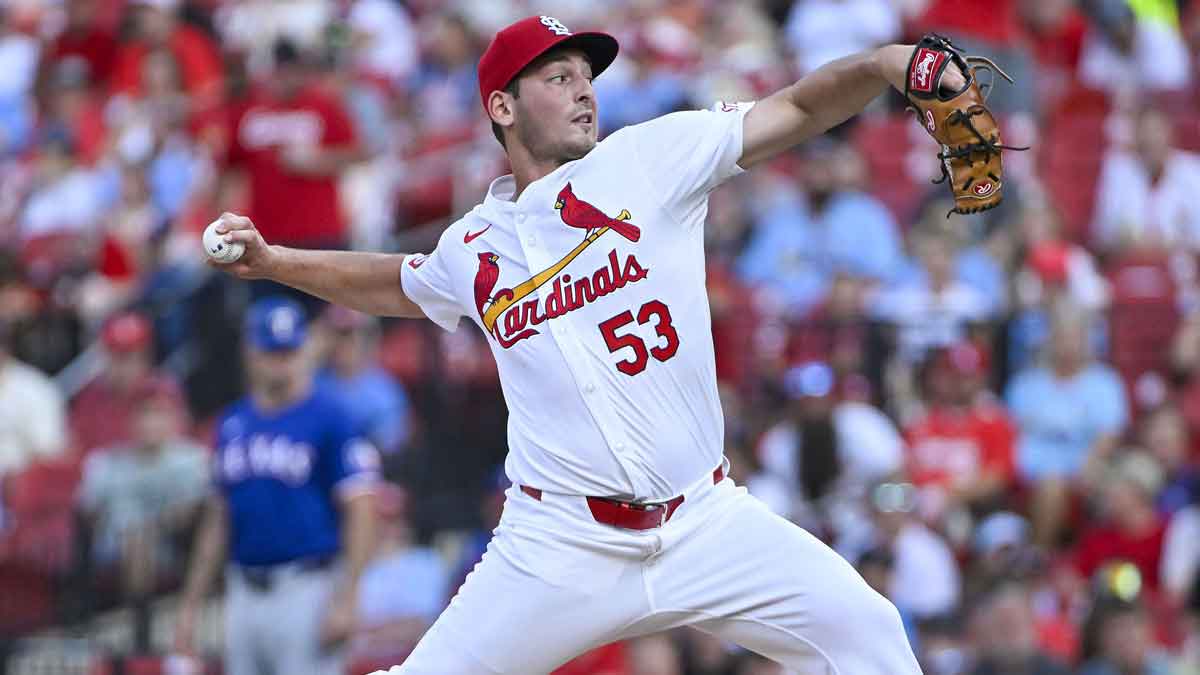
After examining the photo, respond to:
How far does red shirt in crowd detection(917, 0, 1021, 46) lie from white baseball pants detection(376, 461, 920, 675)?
7646 mm

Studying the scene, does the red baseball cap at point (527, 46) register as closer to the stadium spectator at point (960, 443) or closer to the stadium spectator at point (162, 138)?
the stadium spectator at point (960, 443)

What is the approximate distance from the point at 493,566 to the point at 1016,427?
224 inches

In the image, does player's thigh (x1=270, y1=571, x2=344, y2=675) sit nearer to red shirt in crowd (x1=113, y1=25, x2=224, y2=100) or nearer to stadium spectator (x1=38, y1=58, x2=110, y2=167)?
red shirt in crowd (x1=113, y1=25, x2=224, y2=100)

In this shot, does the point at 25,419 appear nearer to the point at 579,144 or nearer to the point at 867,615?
the point at 579,144

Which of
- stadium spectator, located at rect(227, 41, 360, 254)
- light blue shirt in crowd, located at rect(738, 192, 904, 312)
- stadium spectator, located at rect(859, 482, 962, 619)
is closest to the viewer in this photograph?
stadium spectator, located at rect(859, 482, 962, 619)

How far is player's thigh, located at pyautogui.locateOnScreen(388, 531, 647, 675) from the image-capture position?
5559 millimetres

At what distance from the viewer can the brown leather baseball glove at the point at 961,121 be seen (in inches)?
202

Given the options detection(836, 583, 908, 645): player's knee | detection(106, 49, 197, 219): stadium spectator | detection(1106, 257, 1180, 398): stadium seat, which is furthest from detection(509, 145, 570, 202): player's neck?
detection(106, 49, 197, 219): stadium spectator

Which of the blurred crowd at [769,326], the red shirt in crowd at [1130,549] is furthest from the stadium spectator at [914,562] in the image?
the red shirt in crowd at [1130,549]

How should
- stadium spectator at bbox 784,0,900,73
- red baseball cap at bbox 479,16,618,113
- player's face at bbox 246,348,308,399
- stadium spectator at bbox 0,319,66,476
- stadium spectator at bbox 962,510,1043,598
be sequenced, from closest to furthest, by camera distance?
1. red baseball cap at bbox 479,16,618,113
2. player's face at bbox 246,348,308,399
3. stadium spectator at bbox 962,510,1043,598
4. stadium spectator at bbox 0,319,66,476
5. stadium spectator at bbox 784,0,900,73

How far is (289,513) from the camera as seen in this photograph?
8.91 metres

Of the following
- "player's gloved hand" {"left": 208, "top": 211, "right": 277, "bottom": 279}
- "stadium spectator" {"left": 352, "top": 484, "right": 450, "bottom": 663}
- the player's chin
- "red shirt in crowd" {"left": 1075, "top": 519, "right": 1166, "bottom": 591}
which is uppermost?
the player's chin

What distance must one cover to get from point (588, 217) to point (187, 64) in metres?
9.71

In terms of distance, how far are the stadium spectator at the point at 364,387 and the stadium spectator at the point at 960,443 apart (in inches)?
107
